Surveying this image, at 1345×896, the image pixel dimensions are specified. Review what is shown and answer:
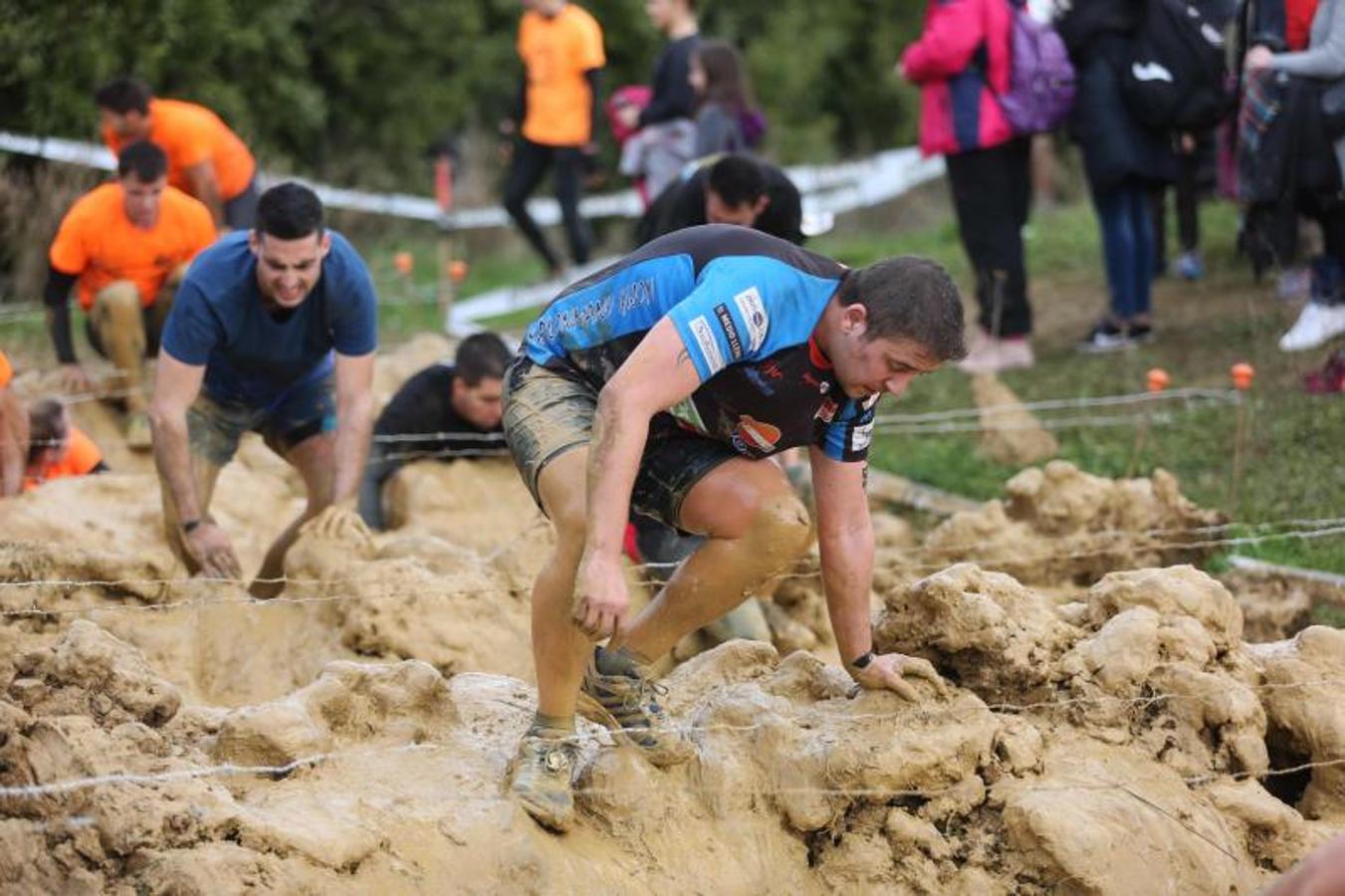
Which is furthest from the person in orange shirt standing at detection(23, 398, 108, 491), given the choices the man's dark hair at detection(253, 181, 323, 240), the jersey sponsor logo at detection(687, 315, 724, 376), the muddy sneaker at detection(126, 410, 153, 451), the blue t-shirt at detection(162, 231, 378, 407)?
the jersey sponsor logo at detection(687, 315, 724, 376)

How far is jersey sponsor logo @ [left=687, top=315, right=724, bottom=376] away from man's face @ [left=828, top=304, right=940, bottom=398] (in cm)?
34

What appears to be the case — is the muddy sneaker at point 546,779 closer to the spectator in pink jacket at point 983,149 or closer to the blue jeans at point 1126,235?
the spectator in pink jacket at point 983,149

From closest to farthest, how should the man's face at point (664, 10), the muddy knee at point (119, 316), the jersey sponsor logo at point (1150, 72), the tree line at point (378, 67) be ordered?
the muddy knee at point (119, 316)
the jersey sponsor logo at point (1150, 72)
the man's face at point (664, 10)
the tree line at point (378, 67)

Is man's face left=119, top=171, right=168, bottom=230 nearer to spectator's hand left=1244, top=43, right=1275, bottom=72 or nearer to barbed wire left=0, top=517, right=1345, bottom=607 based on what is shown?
barbed wire left=0, top=517, right=1345, bottom=607

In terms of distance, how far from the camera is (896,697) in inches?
209

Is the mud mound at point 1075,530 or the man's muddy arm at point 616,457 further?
the mud mound at point 1075,530

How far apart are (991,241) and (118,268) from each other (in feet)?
14.5

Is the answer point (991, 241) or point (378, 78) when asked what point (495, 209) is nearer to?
point (378, 78)

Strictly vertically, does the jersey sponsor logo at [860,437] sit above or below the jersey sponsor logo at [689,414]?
below

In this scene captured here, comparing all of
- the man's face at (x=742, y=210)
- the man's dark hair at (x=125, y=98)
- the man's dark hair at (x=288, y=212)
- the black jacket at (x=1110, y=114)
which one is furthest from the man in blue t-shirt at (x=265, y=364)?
the black jacket at (x=1110, y=114)

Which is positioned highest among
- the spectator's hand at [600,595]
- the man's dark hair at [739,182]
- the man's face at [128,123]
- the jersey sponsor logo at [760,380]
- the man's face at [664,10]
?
the man's face at [664,10]

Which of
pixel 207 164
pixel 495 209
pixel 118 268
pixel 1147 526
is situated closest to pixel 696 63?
pixel 207 164

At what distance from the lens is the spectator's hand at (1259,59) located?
29.9ft

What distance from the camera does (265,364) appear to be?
7.38 meters
